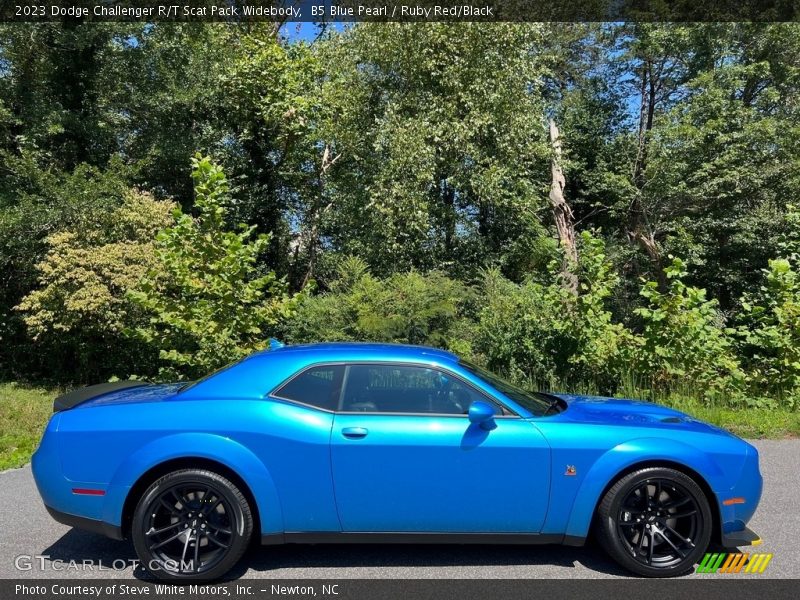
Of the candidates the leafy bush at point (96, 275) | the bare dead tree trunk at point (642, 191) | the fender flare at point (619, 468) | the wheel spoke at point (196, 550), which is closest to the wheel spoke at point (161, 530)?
the wheel spoke at point (196, 550)

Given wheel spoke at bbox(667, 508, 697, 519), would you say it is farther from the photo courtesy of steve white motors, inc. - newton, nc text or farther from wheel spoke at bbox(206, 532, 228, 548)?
wheel spoke at bbox(206, 532, 228, 548)

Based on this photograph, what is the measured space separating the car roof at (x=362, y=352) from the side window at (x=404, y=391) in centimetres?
9

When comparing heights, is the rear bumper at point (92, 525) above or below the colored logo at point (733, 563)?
above

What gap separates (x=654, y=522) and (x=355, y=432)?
1948mm

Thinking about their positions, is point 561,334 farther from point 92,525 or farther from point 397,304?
point 92,525

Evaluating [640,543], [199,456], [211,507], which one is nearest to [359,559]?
[211,507]

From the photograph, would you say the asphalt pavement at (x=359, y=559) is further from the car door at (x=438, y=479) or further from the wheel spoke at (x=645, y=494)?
the wheel spoke at (x=645, y=494)

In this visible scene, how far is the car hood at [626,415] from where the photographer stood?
175 inches

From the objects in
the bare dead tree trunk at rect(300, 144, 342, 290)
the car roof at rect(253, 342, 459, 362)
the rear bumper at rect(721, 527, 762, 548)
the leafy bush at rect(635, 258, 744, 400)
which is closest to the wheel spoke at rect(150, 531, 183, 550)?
the car roof at rect(253, 342, 459, 362)

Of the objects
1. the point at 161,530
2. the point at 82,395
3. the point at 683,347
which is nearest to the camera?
the point at 161,530

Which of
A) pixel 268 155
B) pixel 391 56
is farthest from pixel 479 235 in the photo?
pixel 268 155

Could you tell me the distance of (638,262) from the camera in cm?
2114

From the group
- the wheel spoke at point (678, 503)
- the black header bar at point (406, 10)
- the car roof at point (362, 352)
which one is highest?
the black header bar at point (406, 10)

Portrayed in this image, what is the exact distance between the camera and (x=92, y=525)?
4.20 meters
